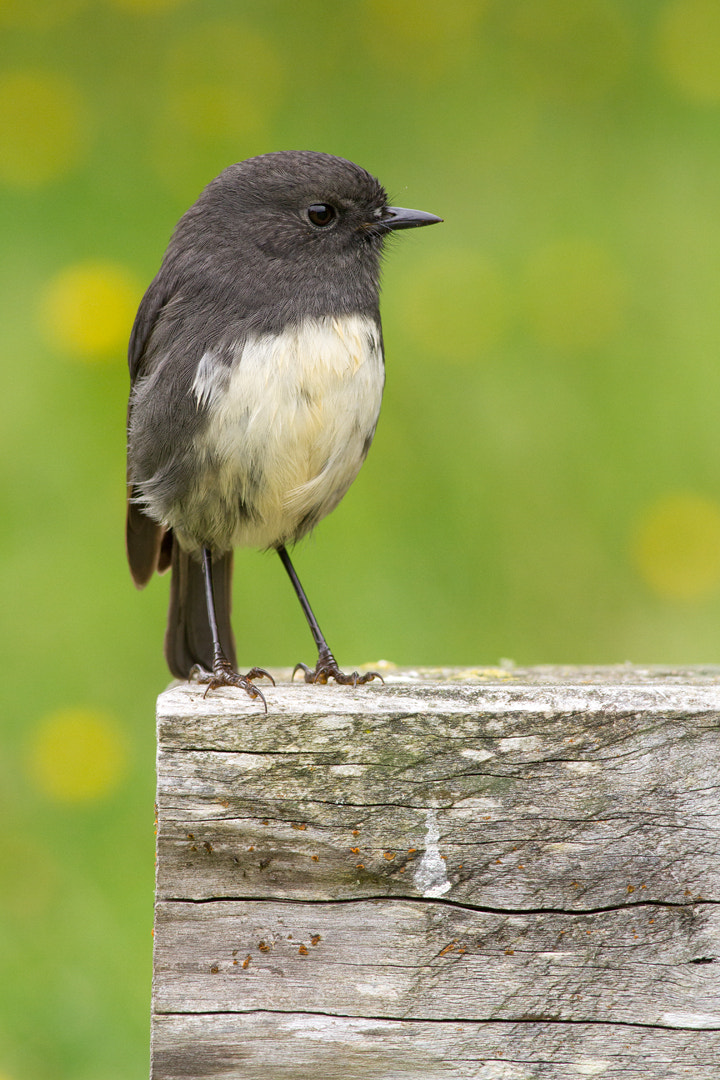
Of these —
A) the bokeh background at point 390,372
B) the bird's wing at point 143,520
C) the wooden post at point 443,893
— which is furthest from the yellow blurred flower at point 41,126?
the wooden post at point 443,893

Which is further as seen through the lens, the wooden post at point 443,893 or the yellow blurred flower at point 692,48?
the yellow blurred flower at point 692,48

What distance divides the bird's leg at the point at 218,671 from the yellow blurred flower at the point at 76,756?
38.4 inches

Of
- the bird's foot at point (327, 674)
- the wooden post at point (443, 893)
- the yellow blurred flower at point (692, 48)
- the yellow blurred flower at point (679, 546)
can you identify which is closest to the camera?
the wooden post at point (443, 893)

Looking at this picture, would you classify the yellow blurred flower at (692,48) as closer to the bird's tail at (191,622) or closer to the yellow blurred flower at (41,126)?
the yellow blurred flower at (41,126)

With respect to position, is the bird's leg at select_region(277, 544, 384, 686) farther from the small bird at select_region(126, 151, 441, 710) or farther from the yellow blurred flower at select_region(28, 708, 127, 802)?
the yellow blurred flower at select_region(28, 708, 127, 802)

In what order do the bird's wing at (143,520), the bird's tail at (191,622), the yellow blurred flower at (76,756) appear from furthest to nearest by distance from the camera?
the yellow blurred flower at (76,756) → the bird's tail at (191,622) → the bird's wing at (143,520)

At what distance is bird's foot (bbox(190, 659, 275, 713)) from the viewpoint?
6.84 feet

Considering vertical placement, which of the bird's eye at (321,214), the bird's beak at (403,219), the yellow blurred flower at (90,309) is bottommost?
the bird's eye at (321,214)

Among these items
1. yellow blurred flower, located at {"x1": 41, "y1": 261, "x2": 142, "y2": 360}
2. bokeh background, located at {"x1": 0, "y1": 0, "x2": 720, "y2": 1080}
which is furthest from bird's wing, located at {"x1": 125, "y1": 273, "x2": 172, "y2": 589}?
yellow blurred flower, located at {"x1": 41, "y1": 261, "x2": 142, "y2": 360}

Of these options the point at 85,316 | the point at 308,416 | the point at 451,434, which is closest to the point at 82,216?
the point at 85,316

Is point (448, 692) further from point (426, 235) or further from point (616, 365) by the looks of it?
point (426, 235)

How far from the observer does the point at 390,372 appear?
5199 millimetres

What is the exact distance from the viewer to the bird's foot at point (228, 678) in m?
2.09

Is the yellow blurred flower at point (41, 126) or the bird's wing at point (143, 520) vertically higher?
the yellow blurred flower at point (41, 126)
